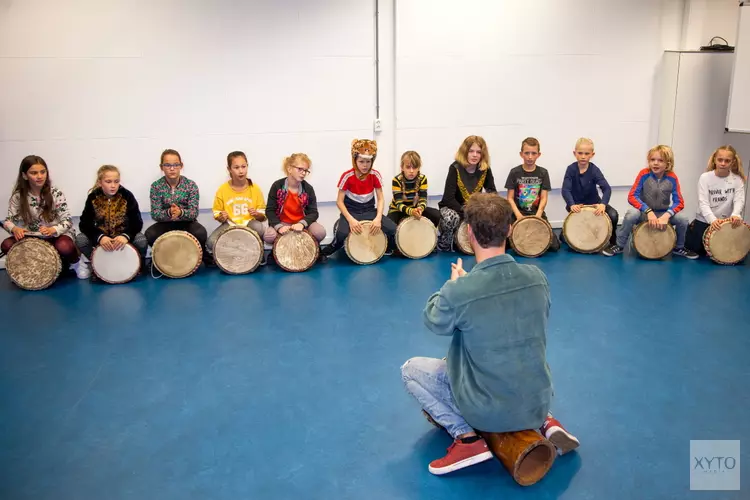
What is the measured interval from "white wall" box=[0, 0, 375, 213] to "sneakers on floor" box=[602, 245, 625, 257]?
2637 millimetres

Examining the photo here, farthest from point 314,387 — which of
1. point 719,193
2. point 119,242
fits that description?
point 719,193

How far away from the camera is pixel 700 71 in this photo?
7.49 m

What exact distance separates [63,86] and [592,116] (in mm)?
5366

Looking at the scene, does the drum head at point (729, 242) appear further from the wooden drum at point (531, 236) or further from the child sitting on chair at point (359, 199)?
the child sitting on chair at point (359, 199)

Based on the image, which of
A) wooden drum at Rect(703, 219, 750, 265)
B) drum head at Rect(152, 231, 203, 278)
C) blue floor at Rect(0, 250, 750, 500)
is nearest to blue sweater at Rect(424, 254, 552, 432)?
blue floor at Rect(0, 250, 750, 500)

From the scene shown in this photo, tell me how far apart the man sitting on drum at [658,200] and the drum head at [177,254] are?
151 inches

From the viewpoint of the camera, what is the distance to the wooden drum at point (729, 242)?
6.22 metres

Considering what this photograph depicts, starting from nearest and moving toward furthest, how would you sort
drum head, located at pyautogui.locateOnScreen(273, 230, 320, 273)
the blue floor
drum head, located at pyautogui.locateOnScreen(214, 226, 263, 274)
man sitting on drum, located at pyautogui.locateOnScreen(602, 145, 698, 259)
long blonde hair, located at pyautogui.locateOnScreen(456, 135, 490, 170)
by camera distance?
1. the blue floor
2. drum head, located at pyautogui.locateOnScreen(214, 226, 263, 274)
3. drum head, located at pyautogui.locateOnScreen(273, 230, 320, 273)
4. man sitting on drum, located at pyautogui.locateOnScreen(602, 145, 698, 259)
5. long blonde hair, located at pyautogui.locateOnScreen(456, 135, 490, 170)

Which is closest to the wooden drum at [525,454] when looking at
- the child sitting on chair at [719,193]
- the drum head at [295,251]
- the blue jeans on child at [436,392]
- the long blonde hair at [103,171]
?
the blue jeans on child at [436,392]

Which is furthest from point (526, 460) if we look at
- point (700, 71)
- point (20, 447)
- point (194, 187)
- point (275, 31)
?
point (700, 71)

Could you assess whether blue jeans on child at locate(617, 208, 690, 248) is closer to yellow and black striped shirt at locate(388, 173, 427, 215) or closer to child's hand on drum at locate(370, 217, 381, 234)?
yellow and black striped shirt at locate(388, 173, 427, 215)

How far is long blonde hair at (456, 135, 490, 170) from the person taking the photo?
6809 mm

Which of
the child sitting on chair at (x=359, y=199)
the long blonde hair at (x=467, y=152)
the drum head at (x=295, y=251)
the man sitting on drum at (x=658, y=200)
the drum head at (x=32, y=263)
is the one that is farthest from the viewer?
the long blonde hair at (x=467, y=152)

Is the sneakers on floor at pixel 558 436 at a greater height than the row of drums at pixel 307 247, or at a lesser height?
lesser
